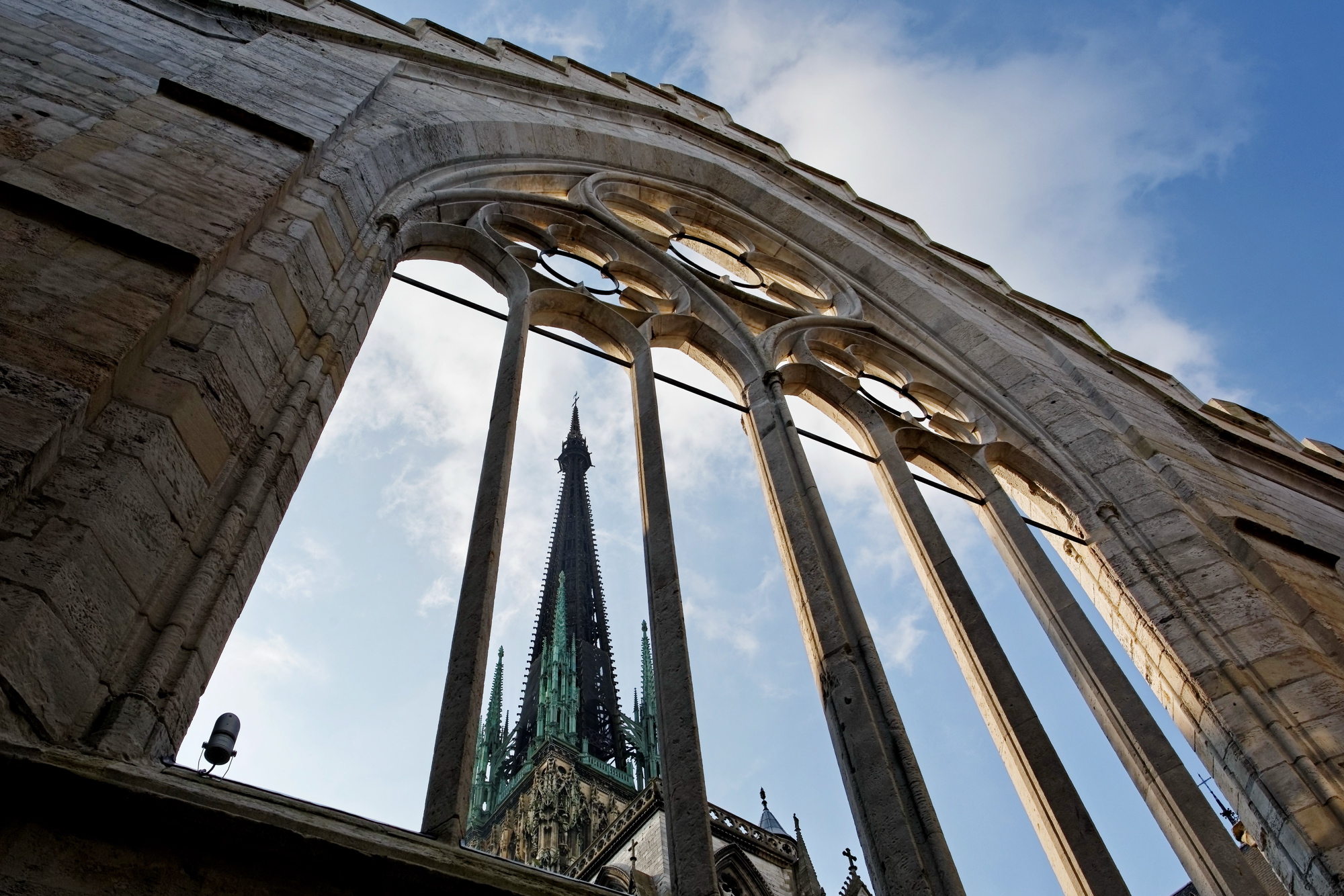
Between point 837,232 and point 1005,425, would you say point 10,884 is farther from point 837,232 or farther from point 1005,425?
point 837,232

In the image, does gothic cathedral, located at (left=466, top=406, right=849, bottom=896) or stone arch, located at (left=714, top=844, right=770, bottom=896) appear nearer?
stone arch, located at (left=714, top=844, right=770, bottom=896)

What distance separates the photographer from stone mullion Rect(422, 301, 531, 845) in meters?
2.59

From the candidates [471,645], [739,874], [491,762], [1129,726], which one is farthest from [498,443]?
[491,762]

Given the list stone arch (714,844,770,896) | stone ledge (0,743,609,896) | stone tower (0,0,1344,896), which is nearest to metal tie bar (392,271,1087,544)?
stone tower (0,0,1344,896)

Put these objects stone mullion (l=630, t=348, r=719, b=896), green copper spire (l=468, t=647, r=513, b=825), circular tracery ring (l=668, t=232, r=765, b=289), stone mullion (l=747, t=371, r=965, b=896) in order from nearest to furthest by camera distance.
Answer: stone mullion (l=630, t=348, r=719, b=896), stone mullion (l=747, t=371, r=965, b=896), circular tracery ring (l=668, t=232, r=765, b=289), green copper spire (l=468, t=647, r=513, b=825)

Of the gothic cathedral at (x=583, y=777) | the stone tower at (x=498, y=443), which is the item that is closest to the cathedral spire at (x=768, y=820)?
the gothic cathedral at (x=583, y=777)

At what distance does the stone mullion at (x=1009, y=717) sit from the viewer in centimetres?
358

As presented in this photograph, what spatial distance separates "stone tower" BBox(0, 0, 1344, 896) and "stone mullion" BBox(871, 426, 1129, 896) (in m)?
0.01

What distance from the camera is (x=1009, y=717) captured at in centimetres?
411

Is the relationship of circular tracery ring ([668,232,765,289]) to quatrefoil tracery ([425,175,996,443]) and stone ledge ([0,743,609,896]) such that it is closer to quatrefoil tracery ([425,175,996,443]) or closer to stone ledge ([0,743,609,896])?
quatrefoil tracery ([425,175,996,443])

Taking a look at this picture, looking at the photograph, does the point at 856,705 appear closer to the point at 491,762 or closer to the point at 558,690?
the point at 491,762

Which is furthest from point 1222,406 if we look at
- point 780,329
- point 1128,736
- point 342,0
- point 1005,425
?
point 342,0

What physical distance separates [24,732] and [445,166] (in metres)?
4.59

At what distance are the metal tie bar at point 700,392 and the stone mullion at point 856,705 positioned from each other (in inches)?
32.7
